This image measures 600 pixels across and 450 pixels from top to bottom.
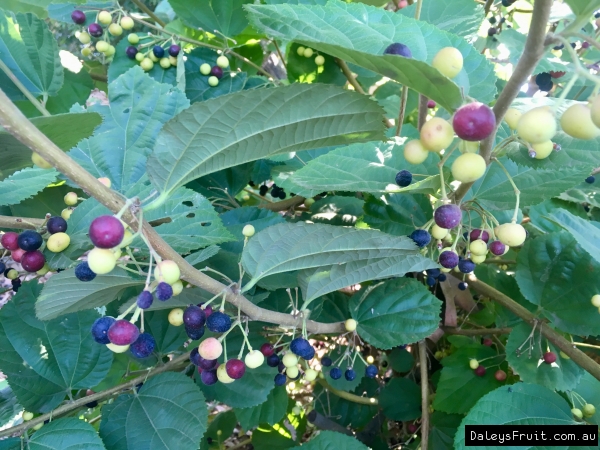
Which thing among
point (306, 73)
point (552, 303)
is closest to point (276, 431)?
point (552, 303)

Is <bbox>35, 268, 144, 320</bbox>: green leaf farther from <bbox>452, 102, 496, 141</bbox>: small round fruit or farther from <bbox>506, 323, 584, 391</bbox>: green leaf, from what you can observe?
<bbox>506, 323, 584, 391</bbox>: green leaf

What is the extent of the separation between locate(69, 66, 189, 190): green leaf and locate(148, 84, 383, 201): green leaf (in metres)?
0.72

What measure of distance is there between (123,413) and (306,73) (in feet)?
7.05

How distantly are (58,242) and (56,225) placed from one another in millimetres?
79

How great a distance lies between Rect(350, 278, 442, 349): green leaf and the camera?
1.54 meters

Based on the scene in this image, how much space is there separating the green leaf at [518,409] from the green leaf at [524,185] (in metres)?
0.71

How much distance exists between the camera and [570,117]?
0.72 metres

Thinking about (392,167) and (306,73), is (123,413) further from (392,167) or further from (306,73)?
(306,73)

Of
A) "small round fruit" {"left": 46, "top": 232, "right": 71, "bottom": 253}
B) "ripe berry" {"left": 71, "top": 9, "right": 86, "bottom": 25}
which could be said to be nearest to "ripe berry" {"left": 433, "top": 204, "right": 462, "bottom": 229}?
"small round fruit" {"left": 46, "top": 232, "right": 71, "bottom": 253}

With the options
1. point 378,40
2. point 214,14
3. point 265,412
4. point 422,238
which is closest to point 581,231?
point 422,238

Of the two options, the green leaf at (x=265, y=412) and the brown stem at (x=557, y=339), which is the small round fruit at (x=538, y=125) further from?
the green leaf at (x=265, y=412)

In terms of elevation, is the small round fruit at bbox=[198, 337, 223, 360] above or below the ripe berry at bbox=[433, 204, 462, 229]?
below

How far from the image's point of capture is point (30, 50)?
179 centimetres

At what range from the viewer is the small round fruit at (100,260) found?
80 cm
